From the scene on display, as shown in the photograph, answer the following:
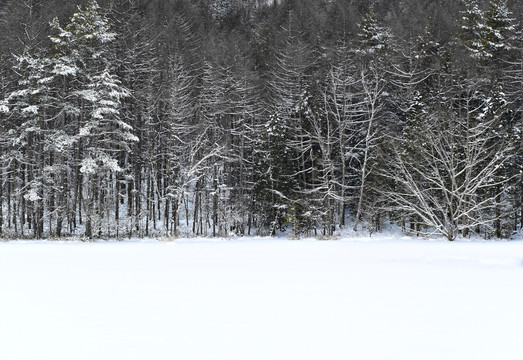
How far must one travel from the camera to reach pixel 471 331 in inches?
107

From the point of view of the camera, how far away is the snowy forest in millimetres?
22266

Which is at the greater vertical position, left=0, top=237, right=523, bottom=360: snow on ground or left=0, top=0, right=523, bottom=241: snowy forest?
left=0, top=0, right=523, bottom=241: snowy forest

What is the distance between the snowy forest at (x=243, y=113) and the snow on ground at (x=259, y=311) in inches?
657

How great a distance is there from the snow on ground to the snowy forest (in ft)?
54.7

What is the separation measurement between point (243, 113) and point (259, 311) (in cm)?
2636

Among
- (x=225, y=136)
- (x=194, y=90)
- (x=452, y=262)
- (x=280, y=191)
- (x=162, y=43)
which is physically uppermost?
(x=162, y=43)

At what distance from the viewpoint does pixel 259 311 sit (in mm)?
3150

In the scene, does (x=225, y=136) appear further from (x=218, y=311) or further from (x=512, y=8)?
(x=218, y=311)

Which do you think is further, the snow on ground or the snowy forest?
the snowy forest

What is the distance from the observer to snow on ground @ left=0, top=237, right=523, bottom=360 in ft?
7.91

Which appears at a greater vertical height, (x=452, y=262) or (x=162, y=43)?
(x=162, y=43)

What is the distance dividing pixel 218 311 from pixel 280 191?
80.2 ft

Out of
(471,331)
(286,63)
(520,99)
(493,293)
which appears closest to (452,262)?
(493,293)

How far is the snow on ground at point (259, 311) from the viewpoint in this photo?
2412 millimetres
